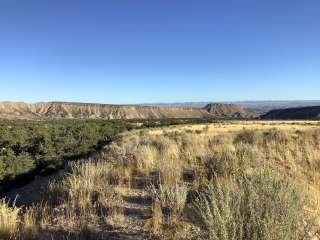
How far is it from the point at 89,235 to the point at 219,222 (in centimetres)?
185

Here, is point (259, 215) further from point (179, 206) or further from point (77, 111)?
point (77, 111)

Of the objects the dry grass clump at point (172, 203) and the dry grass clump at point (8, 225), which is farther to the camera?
the dry grass clump at point (172, 203)

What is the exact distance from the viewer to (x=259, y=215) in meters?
4.07

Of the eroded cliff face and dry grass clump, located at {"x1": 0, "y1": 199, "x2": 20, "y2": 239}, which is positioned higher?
dry grass clump, located at {"x1": 0, "y1": 199, "x2": 20, "y2": 239}

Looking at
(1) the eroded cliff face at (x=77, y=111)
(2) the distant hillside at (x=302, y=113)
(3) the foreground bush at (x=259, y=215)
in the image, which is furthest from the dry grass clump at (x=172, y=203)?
(1) the eroded cliff face at (x=77, y=111)

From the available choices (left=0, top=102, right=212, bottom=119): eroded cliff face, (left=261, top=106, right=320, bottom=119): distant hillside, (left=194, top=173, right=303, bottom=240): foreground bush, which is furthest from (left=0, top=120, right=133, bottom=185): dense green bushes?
(left=0, top=102, right=212, bottom=119): eroded cliff face

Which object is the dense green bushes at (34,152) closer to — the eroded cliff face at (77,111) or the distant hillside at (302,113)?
the distant hillside at (302,113)

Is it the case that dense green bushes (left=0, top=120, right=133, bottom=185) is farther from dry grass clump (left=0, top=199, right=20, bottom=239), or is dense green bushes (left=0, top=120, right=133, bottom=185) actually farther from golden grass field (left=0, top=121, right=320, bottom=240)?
dry grass clump (left=0, top=199, right=20, bottom=239)

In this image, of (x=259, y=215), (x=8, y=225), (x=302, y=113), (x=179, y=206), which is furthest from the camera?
(x=302, y=113)

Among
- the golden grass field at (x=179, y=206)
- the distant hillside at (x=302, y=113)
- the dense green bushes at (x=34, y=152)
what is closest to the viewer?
the golden grass field at (x=179, y=206)

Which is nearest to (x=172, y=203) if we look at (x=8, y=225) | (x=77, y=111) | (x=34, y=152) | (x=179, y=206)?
(x=179, y=206)

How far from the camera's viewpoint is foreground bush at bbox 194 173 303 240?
12.5 feet

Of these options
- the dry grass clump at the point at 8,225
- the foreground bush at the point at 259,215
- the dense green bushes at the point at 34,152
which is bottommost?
the dense green bushes at the point at 34,152

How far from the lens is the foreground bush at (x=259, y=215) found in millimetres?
3805
